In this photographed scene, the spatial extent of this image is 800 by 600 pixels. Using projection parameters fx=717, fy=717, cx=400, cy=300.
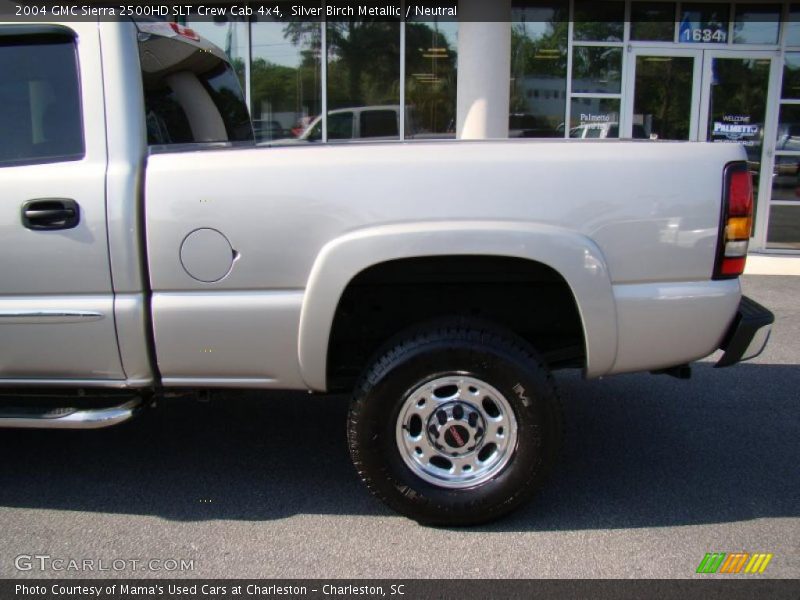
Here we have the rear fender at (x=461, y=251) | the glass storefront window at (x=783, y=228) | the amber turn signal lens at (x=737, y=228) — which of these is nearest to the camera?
the rear fender at (x=461, y=251)

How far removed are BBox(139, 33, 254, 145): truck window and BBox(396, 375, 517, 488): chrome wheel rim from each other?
5.51ft

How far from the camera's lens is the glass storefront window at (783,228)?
9.97 m

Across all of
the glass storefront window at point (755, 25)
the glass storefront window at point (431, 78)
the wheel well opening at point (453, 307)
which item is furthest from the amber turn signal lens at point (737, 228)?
the glass storefront window at point (755, 25)

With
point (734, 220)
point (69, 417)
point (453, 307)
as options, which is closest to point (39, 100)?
point (69, 417)

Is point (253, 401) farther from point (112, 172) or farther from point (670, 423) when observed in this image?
point (670, 423)

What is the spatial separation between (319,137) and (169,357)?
24.3 ft

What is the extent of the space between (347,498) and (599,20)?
27.2 feet

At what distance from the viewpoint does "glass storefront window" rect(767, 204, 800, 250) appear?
997 cm

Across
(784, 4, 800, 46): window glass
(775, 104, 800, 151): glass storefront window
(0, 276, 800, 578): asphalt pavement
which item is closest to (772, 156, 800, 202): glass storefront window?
(775, 104, 800, 151): glass storefront window

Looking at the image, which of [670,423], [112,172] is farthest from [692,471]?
[112,172]

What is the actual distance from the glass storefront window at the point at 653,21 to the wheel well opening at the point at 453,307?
7.48 meters

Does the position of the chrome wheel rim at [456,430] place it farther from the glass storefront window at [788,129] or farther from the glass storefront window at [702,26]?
the glass storefront window at [788,129]

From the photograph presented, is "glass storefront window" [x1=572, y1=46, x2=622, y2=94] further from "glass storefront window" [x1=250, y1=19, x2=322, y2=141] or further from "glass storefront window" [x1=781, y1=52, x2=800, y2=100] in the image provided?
"glass storefront window" [x1=250, y1=19, x2=322, y2=141]

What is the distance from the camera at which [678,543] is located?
9.80ft
